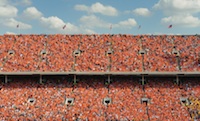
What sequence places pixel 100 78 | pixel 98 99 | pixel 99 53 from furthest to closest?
1. pixel 99 53
2. pixel 100 78
3. pixel 98 99

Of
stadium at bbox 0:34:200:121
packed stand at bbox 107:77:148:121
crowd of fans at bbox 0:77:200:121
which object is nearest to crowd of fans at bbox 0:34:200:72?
stadium at bbox 0:34:200:121

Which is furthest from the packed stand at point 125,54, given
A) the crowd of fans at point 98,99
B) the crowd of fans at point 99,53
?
the crowd of fans at point 98,99

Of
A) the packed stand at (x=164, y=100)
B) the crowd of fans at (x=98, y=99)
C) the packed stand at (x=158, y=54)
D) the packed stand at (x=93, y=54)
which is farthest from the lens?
the packed stand at (x=93, y=54)

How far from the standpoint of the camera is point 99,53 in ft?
91.4

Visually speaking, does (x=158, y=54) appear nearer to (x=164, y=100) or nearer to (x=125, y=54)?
(x=125, y=54)

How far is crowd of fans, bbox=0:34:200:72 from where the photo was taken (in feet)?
85.1

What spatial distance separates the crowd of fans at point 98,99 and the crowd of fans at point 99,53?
1.27m

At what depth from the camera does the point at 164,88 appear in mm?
24359

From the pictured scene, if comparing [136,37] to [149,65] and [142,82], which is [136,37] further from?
[142,82]

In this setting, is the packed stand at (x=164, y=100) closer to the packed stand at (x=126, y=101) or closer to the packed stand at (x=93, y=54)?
the packed stand at (x=126, y=101)

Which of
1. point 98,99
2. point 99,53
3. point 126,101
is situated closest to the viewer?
point 126,101

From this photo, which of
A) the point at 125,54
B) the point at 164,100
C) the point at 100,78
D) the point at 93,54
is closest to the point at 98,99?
the point at 100,78

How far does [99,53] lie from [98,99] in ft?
18.6

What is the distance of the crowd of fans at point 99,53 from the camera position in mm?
25953
